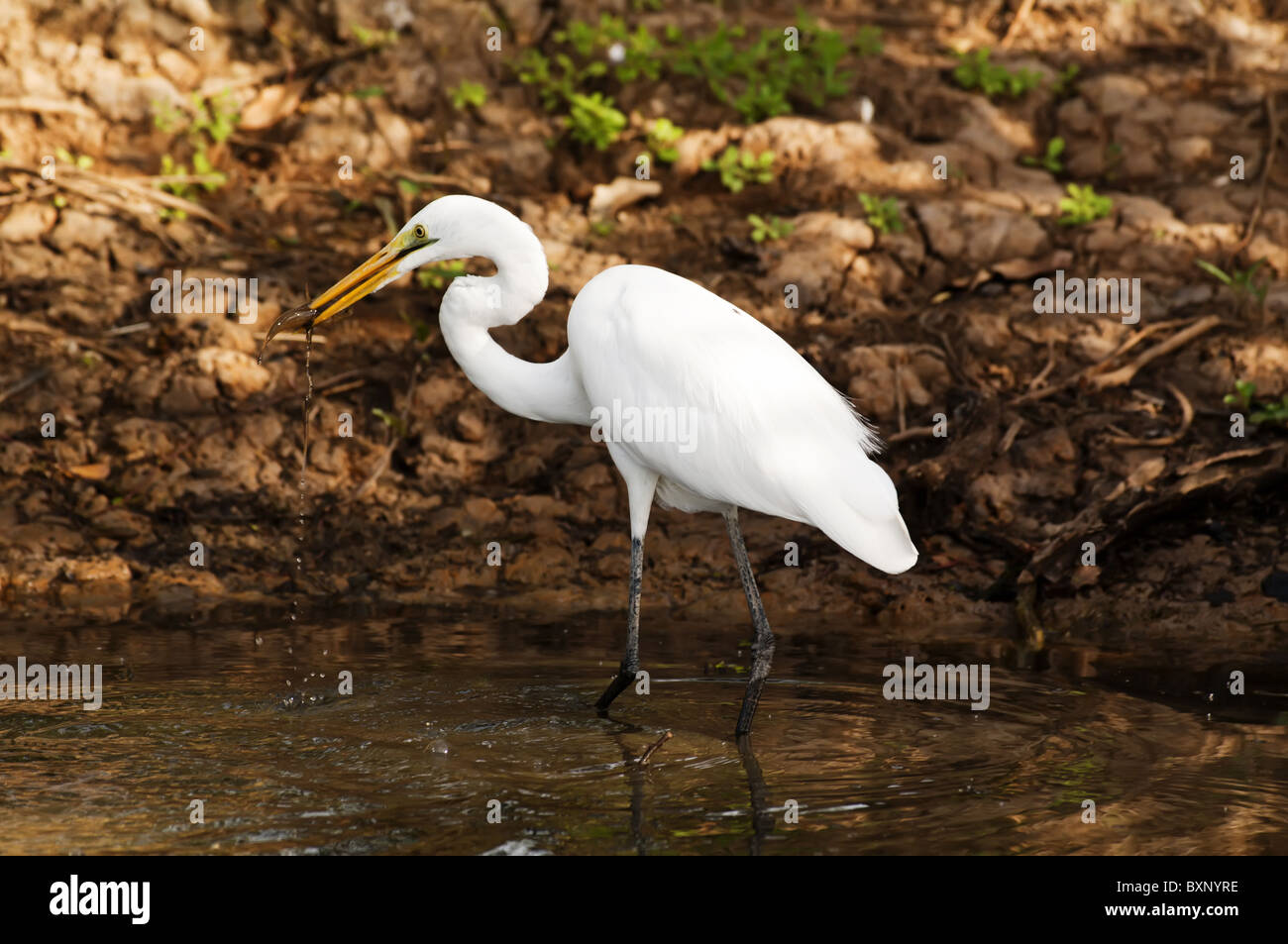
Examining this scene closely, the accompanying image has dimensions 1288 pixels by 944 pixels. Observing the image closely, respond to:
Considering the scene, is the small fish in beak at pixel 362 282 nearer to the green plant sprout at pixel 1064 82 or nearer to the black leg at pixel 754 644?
the black leg at pixel 754 644

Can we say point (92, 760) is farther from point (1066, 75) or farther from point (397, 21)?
point (1066, 75)

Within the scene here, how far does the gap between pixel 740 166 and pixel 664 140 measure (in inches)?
20.8


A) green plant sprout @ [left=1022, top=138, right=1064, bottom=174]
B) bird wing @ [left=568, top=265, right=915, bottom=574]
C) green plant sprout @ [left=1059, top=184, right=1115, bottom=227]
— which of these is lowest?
bird wing @ [left=568, top=265, right=915, bottom=574]

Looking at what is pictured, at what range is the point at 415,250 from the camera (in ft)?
19.4

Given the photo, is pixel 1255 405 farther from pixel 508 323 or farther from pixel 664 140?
pixel 508 323

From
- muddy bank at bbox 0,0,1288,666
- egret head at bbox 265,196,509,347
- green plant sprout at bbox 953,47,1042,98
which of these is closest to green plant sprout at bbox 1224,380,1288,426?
muddy bank at bbox 0,0,1288,666

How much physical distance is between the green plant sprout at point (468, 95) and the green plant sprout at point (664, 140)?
1238 mm

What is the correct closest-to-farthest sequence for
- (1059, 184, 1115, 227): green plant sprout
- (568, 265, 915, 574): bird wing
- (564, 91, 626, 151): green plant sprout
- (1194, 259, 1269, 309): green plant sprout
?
(568, 265, 915, 574): bird wing → (1194, 259, 1269, 309): green plant sprout → (1059, 184, 1115, 227): green plant sprout → (564, 91, 626, 151): green plant sprout

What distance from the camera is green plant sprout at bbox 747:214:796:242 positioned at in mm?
9055

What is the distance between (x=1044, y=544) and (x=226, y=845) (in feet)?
13.6

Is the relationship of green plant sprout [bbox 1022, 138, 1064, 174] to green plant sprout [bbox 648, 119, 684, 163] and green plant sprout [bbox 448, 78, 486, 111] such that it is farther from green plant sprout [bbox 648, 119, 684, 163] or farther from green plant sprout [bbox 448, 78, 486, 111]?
green plant sprout [bbox 448, 78, 486, 111]

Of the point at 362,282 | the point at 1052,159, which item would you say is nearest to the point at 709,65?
the point at 1052,159

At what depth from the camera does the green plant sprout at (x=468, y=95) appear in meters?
→ 10.1

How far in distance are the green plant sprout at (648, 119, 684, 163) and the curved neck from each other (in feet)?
12.7
